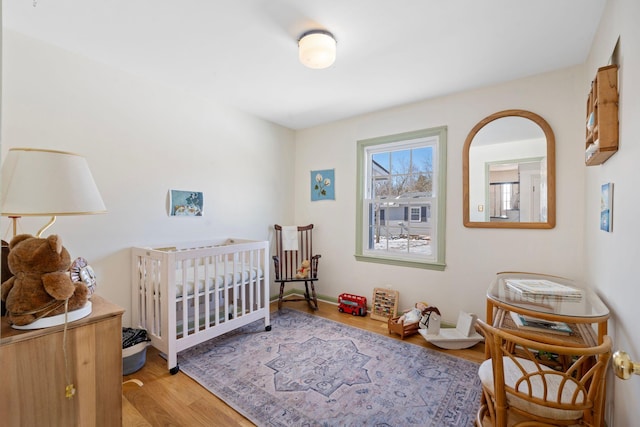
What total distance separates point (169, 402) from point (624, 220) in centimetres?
260

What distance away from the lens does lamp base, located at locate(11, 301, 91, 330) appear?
1.16 meters

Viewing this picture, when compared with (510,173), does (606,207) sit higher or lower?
lower

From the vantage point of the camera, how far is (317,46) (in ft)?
6.33

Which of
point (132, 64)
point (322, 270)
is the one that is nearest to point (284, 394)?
point (322, 270)

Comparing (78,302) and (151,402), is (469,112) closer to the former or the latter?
(78,302)

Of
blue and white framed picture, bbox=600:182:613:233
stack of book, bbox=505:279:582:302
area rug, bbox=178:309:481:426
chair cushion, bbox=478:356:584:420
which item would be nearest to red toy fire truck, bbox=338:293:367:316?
area rug, bbox=178:309:481:426

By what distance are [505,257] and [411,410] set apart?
155 cm

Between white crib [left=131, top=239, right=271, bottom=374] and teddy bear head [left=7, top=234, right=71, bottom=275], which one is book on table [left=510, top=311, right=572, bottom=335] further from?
teddy bear head [left=7, top=234, right=71, bottom=275]

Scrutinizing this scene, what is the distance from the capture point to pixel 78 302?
4.16 feet

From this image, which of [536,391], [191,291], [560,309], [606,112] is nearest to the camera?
[536,391]

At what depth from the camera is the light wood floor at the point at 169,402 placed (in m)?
1.71

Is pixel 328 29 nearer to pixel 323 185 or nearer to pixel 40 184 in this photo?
pixel 40 184

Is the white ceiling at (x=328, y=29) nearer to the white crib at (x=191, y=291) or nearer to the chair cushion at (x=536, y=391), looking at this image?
the white crib at (x=191, y=291)

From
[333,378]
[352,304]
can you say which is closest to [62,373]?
[333,378]
